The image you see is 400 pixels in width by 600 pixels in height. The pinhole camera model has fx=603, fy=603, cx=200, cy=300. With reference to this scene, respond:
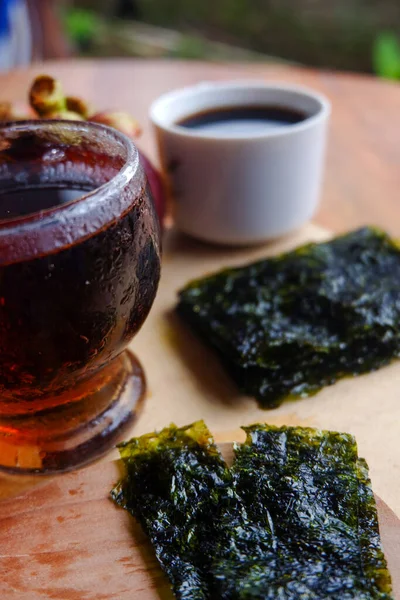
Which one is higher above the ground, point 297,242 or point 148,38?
point 297,242

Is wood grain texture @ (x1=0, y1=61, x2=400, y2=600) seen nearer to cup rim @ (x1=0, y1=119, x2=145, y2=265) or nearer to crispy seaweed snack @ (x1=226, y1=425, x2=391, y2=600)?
crispy seaweed snack @ (x1=226, y1=425, x2=391, y2=600)

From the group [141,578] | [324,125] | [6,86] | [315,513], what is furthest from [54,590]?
[6,86]

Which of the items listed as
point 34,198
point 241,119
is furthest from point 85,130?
point 241,119

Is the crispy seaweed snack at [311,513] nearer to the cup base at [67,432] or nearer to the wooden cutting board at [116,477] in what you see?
the wooden cutting board at [116,477]

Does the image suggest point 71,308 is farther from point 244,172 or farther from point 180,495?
point 244,172

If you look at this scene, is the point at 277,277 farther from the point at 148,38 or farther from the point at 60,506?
the point at 148,38

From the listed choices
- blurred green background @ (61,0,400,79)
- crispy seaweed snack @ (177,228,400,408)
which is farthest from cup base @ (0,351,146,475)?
blurred green background @ (61,0,400,79)

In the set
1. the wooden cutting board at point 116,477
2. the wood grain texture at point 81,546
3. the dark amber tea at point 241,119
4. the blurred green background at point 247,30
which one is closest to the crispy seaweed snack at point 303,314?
the wooden cutting board at point 116,477
